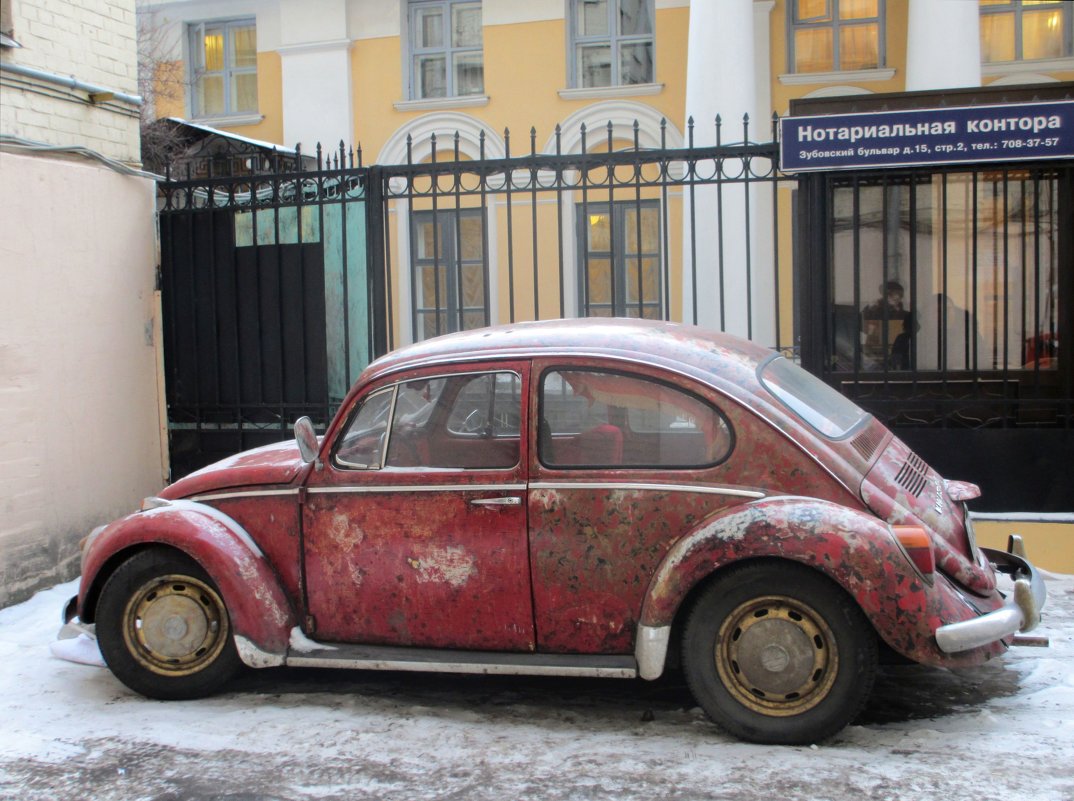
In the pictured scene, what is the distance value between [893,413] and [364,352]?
3.80 metres

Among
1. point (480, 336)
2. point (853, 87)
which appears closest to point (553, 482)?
point (480, 336)

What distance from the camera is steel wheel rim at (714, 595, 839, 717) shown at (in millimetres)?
4180

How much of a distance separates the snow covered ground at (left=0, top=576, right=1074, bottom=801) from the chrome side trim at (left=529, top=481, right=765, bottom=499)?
0.95m

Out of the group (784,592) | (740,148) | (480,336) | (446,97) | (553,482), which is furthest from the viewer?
(446,97)

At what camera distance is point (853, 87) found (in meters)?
16.5

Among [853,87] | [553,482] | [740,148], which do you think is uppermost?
[853,87]

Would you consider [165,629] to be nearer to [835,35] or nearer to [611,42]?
[611,42]

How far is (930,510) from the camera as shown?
4453 millimetres

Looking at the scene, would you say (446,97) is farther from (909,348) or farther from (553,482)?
(553,482)

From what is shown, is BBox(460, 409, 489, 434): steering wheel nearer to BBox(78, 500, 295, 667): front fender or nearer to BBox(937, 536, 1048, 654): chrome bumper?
BBox(78, 500, 295, 667): front fender

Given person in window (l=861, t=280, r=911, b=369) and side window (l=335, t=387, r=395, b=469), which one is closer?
side window (l=335, t=387, r=395, b=469)

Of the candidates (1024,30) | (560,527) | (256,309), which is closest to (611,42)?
(1024,30)

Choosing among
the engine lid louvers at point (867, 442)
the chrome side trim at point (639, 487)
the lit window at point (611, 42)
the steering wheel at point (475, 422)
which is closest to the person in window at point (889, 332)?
the engine lid louvers at point (867, 442)

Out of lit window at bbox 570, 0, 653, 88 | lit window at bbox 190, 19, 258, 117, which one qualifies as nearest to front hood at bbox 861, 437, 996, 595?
lit window at bbox 570, 0, 653, 88
